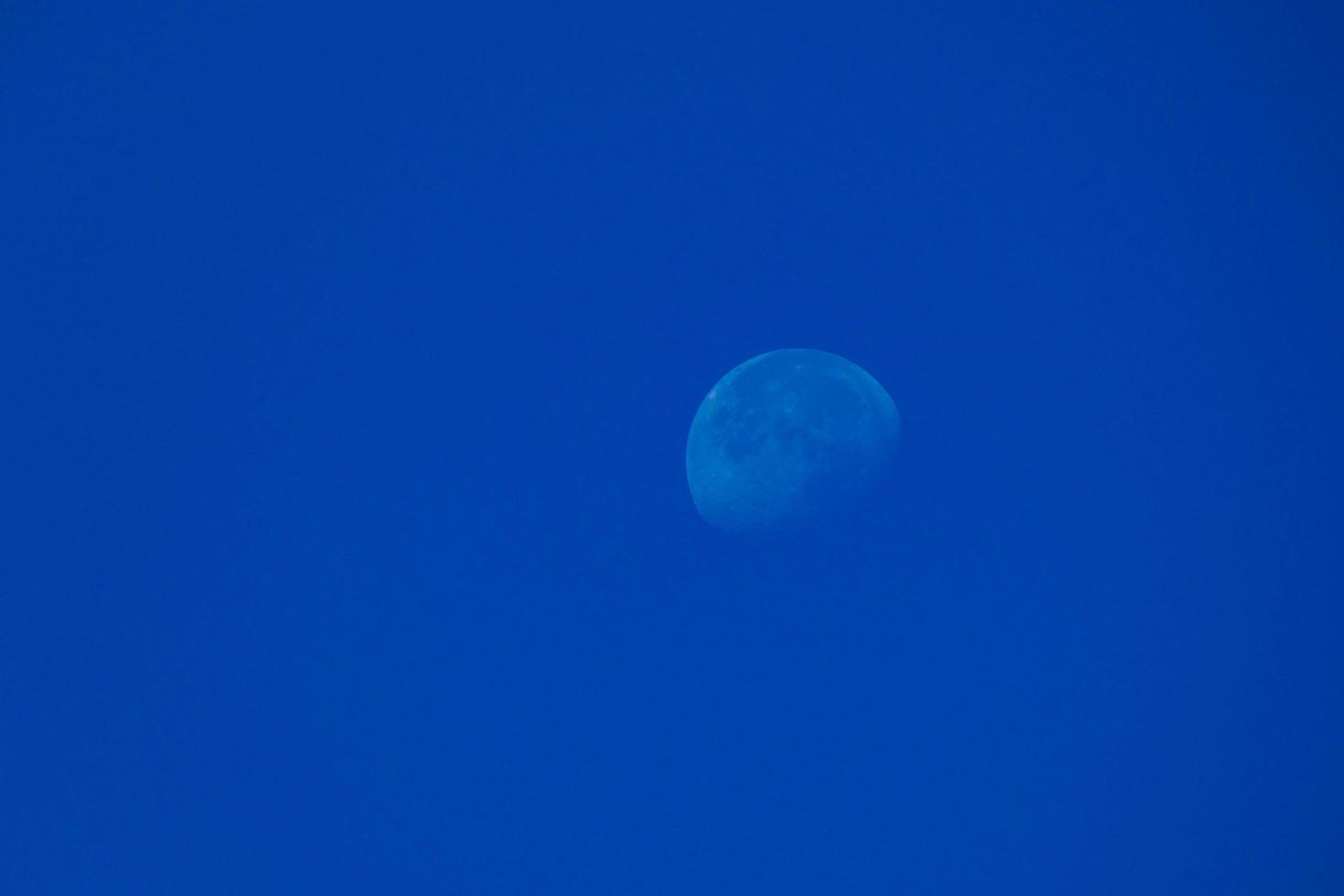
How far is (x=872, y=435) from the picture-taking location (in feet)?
22.1

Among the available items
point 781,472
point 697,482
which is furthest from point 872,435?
point 697,482

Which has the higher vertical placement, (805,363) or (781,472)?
(805,363)

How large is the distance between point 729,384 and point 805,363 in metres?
0.55

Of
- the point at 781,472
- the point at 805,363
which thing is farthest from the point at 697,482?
the point at 805,363

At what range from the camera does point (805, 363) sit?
22.6 feet

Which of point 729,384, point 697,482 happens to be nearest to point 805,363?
point 729,384

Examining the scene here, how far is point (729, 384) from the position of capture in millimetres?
6988

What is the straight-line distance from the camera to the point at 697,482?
6941 millimetres

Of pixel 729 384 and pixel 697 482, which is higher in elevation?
pixel 729 384

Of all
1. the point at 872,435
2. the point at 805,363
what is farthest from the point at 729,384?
the point at 872,435

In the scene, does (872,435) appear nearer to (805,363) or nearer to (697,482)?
(805,363)

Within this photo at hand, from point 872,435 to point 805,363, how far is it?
679 millimetres

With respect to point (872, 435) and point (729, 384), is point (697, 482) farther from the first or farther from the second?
point (872, 435)

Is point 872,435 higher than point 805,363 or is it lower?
lower
